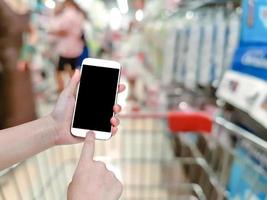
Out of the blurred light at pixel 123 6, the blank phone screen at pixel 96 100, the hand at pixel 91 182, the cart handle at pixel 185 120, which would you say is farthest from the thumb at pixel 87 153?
the blurred light at pixel 123 6

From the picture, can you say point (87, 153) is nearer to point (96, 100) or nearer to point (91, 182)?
point (91, 182)

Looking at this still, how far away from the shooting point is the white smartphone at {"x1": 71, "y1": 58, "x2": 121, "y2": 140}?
101 centimetres

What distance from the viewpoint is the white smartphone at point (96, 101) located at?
1014 millimetres

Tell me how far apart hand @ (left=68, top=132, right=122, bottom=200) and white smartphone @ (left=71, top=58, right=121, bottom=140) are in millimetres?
105

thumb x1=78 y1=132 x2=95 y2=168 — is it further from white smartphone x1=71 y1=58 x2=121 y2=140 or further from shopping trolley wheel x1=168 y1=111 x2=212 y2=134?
shopping trolley wheel x1=168 y1=111 x2=212 y2=134

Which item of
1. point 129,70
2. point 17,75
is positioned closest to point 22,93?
point 17,75

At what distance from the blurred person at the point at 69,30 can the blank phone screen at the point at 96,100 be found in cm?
291

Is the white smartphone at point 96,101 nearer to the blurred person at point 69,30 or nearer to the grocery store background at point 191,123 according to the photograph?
the grocery store background at point 191,123

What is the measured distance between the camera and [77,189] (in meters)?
0.85

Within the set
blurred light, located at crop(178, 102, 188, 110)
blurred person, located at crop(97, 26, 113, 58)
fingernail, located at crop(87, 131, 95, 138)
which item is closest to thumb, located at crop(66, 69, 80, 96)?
fingernail, located at crop(87, 131, 95, 138)

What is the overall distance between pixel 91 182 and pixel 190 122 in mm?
761

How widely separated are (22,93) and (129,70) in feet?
10.3

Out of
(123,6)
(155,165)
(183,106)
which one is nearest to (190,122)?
(155,165)

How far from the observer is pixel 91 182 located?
0.86 m
